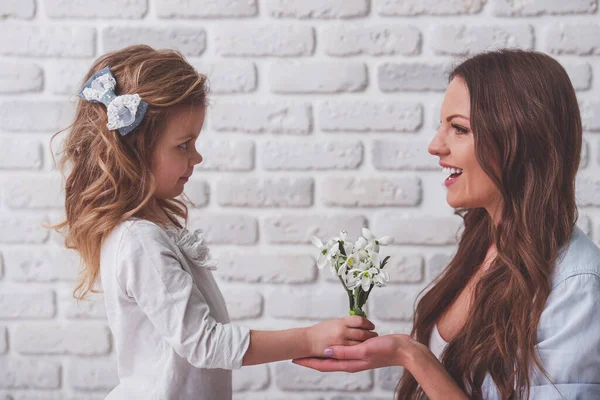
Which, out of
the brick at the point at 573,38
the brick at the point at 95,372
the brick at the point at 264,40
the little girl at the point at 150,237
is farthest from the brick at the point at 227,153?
the brick at the point at 573,38

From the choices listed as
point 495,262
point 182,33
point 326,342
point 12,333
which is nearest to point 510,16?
point 495,262

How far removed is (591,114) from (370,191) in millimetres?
685

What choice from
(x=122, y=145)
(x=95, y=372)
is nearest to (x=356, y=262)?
(x=122, y=145)

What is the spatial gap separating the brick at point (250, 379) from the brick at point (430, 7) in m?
1.17

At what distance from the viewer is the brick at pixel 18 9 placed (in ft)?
6.71

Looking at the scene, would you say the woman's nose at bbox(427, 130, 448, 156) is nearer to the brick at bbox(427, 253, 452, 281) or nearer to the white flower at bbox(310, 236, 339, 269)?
the white flower at bbox(310, 236, 339, 269)

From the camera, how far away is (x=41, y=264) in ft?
6.97

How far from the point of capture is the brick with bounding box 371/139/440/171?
78.9 inches

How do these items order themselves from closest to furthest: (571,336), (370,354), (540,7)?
(571,336) < (370,354) < (540,7)

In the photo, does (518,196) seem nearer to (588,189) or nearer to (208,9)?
(588,189)

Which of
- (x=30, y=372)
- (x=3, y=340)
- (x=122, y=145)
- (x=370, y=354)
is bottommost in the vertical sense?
(x=30, y=372)

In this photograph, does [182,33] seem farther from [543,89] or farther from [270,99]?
[543,89]

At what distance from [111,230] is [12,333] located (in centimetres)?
95

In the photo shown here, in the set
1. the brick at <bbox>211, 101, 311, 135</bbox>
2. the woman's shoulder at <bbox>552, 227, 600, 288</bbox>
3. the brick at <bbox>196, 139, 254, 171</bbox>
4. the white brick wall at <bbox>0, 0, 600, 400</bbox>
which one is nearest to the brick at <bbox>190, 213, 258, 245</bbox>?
the white brick wall at <bbox>0, 0, 600, 400</bbox>
